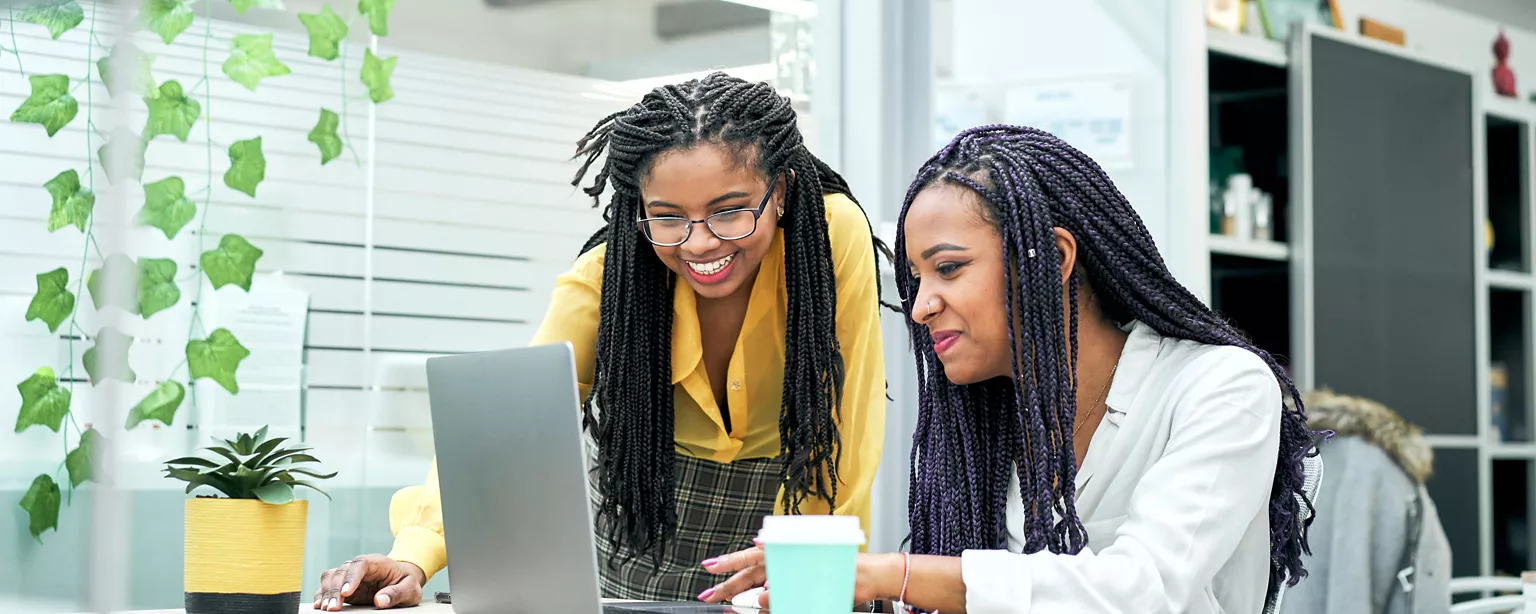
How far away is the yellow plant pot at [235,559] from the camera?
1410mm

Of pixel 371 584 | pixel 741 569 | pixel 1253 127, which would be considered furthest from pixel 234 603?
pixel 1253 127

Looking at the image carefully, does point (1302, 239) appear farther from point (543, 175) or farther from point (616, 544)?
point (616, 544)

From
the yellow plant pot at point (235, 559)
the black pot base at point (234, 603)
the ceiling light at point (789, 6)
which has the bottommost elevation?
the black pot base at point (234, 603)

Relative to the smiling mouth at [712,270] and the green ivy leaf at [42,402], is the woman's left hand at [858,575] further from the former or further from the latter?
the green ivy leaf at [42,402]

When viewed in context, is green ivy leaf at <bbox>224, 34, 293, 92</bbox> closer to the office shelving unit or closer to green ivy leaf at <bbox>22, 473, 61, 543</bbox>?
green ivy leaf at <bbox>22, 473, 61, 543</bbox>

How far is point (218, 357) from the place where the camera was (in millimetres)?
2365

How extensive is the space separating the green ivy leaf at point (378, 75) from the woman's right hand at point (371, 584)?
1180 millimetres

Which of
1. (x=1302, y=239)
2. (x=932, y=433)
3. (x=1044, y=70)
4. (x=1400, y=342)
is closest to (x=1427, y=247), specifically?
(x=1400, y=342)

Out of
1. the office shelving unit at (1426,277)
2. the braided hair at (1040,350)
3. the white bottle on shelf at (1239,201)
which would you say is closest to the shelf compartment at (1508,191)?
the office shelving unit at (1426,277)

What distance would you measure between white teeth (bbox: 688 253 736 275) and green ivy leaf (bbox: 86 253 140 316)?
105cm

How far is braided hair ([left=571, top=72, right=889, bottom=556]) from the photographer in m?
1.89

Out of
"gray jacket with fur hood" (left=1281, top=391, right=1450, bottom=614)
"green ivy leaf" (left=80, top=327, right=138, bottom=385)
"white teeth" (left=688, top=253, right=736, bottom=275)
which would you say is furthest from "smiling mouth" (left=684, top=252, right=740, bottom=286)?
"gray jacket with fur hood" (left=1281, top=391, right=1450, bottom=614)

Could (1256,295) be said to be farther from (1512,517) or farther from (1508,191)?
(1512,517)

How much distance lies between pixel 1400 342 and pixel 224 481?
11.2 ft
